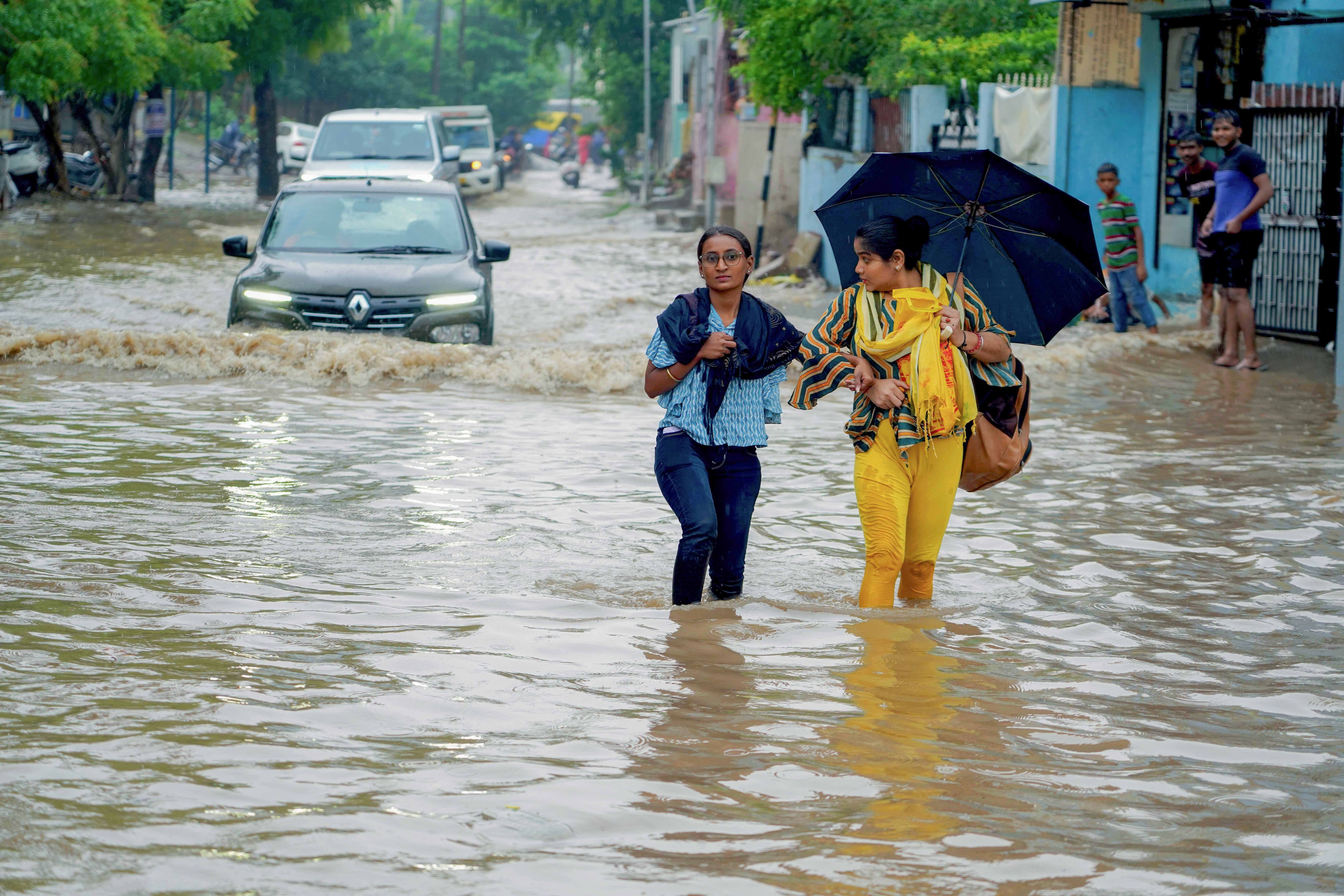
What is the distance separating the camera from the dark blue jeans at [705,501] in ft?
18.6

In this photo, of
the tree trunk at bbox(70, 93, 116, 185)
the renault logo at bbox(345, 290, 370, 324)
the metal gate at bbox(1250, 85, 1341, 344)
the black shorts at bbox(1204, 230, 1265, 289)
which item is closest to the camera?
the renault logo at bbox(345, 290, 370, 324)

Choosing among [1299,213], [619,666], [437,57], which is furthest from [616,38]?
[619,666]

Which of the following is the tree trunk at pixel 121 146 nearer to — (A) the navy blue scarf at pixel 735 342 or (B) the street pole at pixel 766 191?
(B) the street pole at pixel 766 191

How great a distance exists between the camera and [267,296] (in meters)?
12.0

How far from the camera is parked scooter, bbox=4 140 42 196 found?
2897 cm

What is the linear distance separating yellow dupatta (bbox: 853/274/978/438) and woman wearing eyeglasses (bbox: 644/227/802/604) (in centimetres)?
31

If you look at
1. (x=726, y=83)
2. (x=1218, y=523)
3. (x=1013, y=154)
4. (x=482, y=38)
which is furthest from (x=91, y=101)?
(x=482, y=38)

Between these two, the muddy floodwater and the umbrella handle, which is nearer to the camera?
the muddy floodwater

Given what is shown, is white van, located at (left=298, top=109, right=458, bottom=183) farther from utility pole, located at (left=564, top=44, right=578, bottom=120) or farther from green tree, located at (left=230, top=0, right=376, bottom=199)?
utility pole, located at (left=564, top=44, right=578, bottom=120)

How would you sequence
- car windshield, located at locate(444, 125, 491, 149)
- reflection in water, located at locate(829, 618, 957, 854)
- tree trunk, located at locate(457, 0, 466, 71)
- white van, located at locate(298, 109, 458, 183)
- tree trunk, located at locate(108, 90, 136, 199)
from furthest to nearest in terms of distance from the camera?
tree trunk, located at locate(457, 0, 466, 71) → car windshield, located at locate(444, 125, 491, 149) → tree trunk, located at locate(108, 90, 136, 199) → white van, located at locate(298, 109, 458, 183) → reflection in water, located at locate(829, 618, 957, 854)

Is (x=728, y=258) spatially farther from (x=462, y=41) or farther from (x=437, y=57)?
(x=462, y=41)

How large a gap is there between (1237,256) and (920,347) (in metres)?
8.03

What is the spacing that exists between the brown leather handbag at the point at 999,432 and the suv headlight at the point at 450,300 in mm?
7022

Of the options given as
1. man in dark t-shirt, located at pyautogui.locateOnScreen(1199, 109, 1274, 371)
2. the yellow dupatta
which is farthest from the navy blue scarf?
man in dark t-shirt, located at pyautogui.locateOnScreen(1199, 109, 1274, 371)
